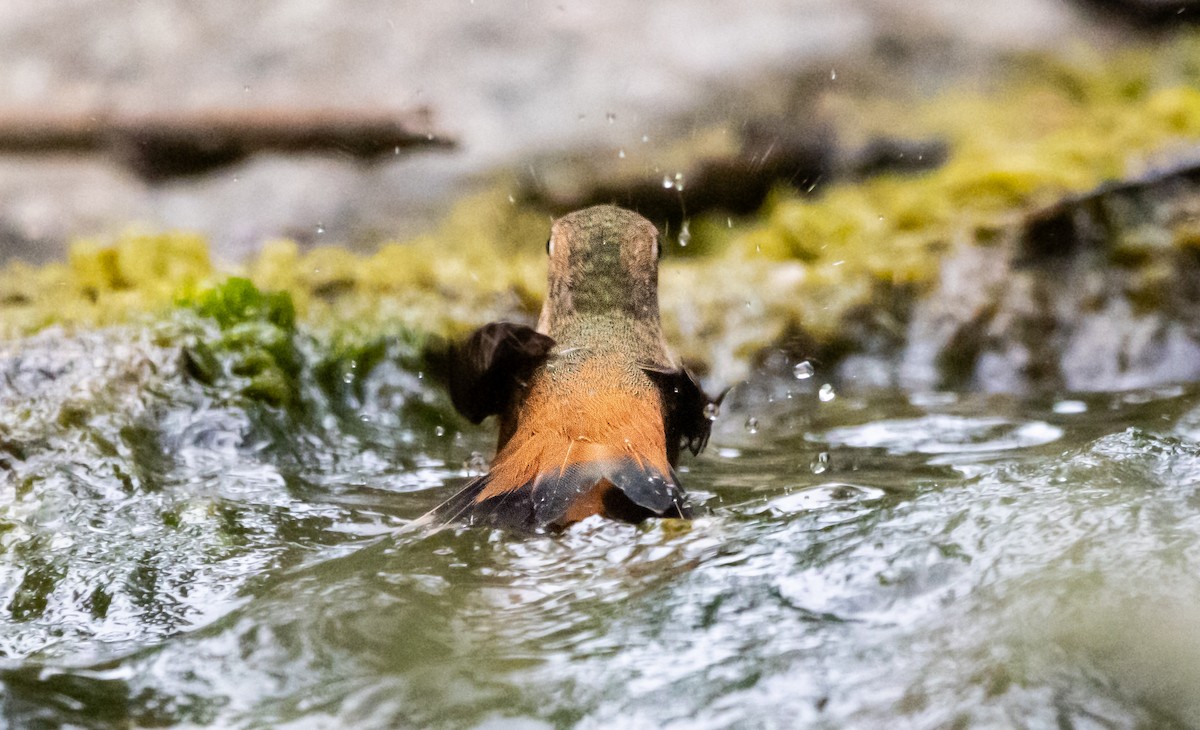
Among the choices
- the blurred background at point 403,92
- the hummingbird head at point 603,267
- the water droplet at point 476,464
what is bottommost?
the water droplet at point 476,464

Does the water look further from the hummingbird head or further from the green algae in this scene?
the green algae

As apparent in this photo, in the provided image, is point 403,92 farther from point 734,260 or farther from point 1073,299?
point 1073,299

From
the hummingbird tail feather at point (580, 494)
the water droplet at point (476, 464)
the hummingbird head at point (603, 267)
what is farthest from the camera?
the water droplet at point (476, 464)

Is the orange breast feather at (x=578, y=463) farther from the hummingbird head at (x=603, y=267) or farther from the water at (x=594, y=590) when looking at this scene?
Result: the hummingbird head at (x=603, y=267)

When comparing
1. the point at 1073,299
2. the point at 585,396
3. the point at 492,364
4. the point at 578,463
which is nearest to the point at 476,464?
the point at 492,364

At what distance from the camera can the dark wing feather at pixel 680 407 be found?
3.14m

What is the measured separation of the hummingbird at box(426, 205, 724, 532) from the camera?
8.47ft

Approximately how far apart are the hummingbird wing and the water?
1.15 feet

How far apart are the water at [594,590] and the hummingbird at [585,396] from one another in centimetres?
10

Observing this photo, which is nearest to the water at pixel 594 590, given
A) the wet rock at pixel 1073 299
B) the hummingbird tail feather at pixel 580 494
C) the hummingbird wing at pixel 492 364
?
the hummingbird tail feather at pixel 580 494

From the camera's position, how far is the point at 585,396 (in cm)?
288

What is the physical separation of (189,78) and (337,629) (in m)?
6.55

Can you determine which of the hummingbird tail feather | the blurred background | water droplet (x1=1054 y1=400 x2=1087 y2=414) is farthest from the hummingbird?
the blurred background

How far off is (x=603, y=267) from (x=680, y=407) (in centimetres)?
55
